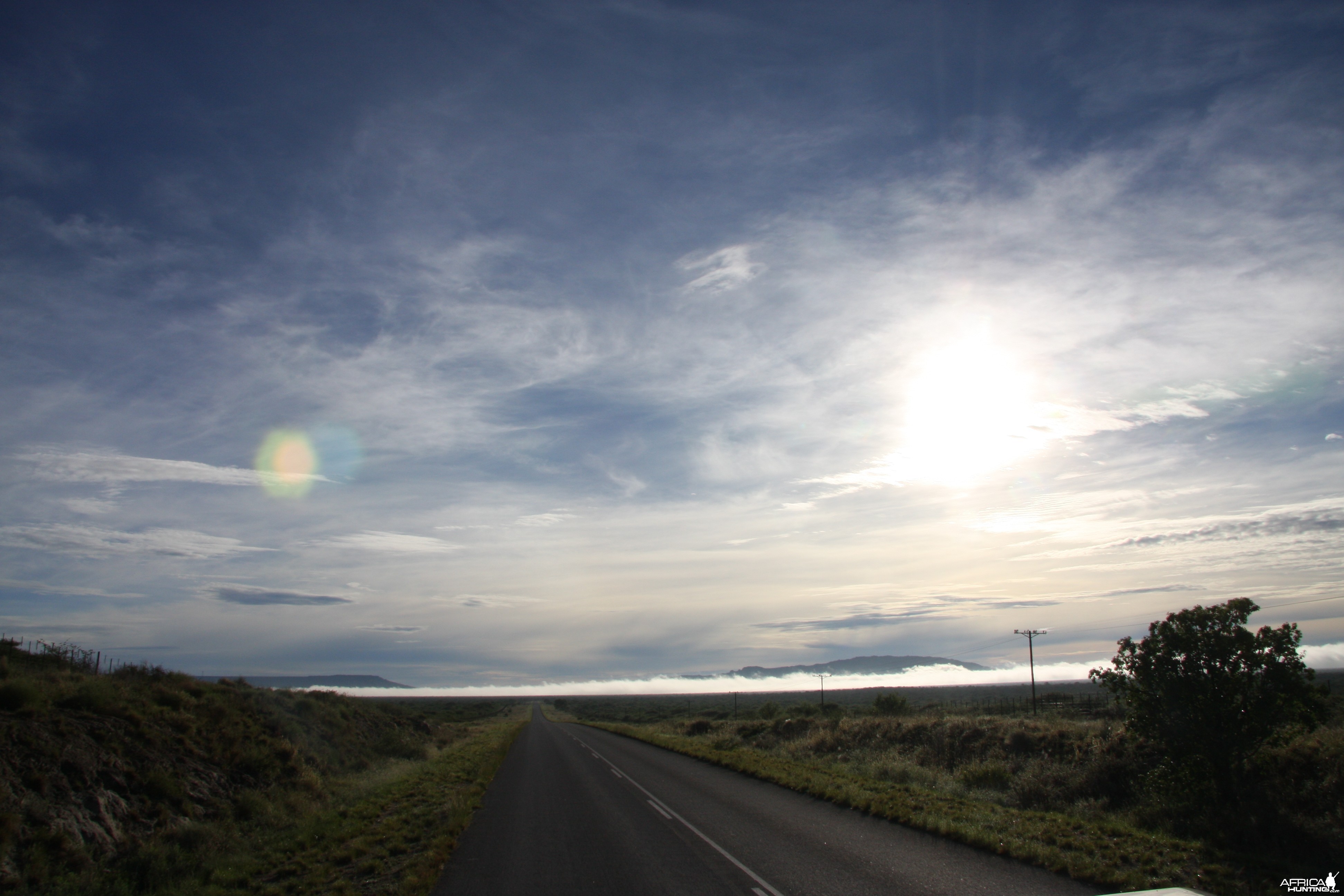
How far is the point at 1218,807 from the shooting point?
12367mm

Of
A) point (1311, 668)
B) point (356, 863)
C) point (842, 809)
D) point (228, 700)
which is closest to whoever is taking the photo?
point (356, 863)

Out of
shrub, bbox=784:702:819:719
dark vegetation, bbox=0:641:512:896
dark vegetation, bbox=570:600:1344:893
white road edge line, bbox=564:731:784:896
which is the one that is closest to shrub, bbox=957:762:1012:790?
dark vegetation, bbox=570:600:1344:893

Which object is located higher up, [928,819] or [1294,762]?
[1294,762]

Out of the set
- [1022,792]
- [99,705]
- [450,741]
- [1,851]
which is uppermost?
[99,705]

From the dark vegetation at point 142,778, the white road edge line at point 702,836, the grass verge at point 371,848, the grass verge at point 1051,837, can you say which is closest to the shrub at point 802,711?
the white road edge line at point 702,836

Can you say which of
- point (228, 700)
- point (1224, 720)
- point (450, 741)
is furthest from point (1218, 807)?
point (450, 741)

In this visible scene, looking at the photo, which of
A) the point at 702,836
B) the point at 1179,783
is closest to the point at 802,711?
the point at 1179,783

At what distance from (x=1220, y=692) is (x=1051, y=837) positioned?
15.1ft

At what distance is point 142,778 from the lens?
525 inches

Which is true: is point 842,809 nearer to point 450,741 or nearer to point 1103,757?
point 1103,757

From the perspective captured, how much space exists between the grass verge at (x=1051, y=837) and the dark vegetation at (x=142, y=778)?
11284 mm

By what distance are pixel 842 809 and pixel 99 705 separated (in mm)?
16050

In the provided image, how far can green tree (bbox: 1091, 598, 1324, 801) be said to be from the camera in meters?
12.2

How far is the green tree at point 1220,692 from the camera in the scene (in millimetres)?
12180
